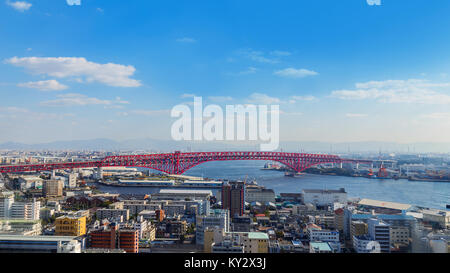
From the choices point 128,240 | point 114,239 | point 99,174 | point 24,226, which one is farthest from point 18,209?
point 99,174

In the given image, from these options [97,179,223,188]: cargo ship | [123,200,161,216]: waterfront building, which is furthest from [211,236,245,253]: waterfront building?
[97,179,223,188]: cargo ship

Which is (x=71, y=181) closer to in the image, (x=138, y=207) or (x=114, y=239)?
(x=138, y=207)

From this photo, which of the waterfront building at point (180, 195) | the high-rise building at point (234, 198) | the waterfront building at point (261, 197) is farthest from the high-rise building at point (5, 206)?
the waterfront building at point (261, 197)

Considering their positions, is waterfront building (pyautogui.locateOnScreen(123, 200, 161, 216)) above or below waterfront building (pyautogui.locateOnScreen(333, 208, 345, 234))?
below

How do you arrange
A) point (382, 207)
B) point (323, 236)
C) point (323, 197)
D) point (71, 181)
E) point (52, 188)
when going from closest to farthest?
point (323, 236)
point (382, 207)
point (323, 197)
point (52, 188)
point (71, 181)

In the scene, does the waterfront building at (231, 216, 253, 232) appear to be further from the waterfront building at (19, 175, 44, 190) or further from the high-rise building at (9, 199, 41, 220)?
the waterfront building at (19, 175, 44, 190)
